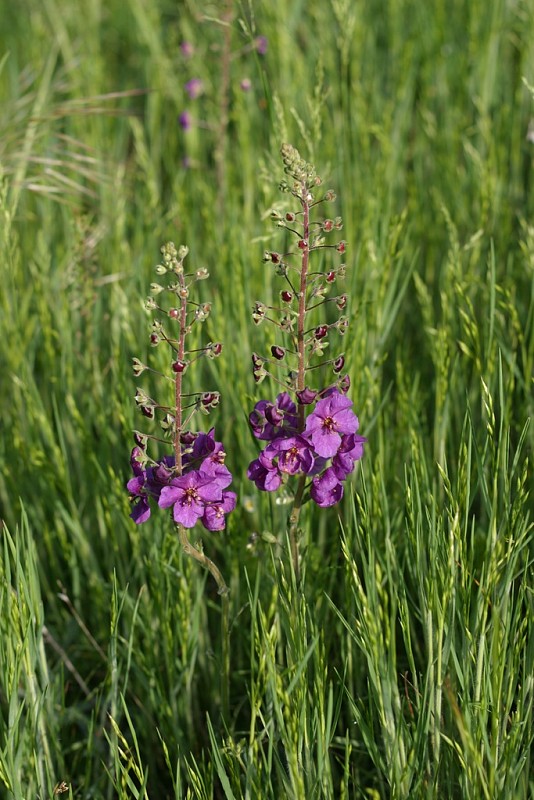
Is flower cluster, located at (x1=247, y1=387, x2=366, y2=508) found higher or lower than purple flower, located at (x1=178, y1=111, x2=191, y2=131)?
lower

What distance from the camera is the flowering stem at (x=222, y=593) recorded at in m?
1.82

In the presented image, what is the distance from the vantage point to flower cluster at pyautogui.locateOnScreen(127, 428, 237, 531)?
5.66 ft

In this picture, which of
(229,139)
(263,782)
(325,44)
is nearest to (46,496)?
(263,782)

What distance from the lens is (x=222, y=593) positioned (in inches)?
74.3

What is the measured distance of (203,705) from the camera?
7.76ft

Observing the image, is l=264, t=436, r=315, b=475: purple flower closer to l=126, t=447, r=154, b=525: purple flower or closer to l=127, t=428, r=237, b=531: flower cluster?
l=127, t=428, r=237, b=531: flower cluster

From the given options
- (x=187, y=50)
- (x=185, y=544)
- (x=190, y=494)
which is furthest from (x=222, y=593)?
(x=187, y=50)

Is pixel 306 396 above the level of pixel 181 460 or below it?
above

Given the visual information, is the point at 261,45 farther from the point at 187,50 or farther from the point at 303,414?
the point at 303,414

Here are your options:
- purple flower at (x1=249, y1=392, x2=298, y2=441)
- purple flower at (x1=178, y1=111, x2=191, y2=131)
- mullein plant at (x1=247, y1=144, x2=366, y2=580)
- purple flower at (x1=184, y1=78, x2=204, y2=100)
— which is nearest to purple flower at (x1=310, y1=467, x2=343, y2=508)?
mullein plant at (x1=247, y1=144, x2=366, y2=580)

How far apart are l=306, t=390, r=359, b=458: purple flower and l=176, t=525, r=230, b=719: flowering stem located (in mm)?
321

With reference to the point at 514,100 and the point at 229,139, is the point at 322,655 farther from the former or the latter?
the point at 229,139

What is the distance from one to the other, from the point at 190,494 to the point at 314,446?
0.82ft

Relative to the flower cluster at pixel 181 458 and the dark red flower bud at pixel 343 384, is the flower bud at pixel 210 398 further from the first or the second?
the dark red flower bud at pixel 343 384
